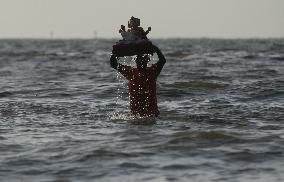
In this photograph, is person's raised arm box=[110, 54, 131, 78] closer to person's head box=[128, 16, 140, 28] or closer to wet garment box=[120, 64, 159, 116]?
wet garment box=[120, 64, 159, 116]

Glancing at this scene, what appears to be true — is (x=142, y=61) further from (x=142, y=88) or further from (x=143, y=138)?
(x=143, y=138)

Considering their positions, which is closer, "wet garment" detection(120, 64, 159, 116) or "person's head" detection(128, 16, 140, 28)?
"person's head" detection(128, 16, 140, 28)

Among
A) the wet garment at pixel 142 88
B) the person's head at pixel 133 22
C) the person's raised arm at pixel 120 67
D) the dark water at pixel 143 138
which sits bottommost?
the dark water at pixel 143 138

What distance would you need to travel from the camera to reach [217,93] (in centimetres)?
2350

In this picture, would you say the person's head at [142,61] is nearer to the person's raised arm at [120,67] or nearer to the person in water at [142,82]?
the person in water at [142,82]

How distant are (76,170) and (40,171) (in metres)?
0.57

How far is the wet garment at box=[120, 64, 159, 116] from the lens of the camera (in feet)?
48.0

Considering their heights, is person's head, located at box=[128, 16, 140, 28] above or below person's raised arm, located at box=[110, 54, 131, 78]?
above

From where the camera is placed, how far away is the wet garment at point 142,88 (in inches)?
575

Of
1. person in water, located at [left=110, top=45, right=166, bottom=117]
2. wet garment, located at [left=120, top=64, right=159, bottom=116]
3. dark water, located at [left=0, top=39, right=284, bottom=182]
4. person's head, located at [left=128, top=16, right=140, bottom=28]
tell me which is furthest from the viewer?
wet garment, located at [left=120, top=64, right=159, bottom=116]

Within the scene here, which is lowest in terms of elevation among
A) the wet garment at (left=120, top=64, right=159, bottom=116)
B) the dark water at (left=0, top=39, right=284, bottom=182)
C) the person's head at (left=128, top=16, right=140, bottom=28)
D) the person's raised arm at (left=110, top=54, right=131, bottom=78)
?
the dark water at (left=0, top=39, right=284, bottom=182)

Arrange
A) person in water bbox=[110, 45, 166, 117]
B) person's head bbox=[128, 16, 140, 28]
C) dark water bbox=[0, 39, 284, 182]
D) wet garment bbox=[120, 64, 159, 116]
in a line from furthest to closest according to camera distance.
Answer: wet garment bbox=[120, 64, 159, 116] → person in water bbox=[110, 45, 166, 117] → person's head bbox=[128, 16, 140, 28] → dark water bbox=[0, 39, 284, 182]

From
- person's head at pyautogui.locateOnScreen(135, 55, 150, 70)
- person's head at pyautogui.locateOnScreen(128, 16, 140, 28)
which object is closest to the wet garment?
person's head at pyautogui.locateOnScreen(135, 55, 150, 70)

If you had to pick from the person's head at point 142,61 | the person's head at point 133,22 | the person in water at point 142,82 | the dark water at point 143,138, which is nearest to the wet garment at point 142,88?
the person in water at point 142,82
